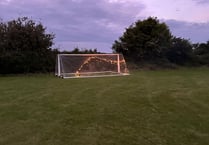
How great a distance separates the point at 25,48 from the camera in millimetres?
21766

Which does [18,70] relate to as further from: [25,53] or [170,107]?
[170,107]

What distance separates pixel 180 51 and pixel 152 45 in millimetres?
3113

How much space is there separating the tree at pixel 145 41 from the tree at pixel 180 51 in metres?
0.63

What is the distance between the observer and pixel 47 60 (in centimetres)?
2233

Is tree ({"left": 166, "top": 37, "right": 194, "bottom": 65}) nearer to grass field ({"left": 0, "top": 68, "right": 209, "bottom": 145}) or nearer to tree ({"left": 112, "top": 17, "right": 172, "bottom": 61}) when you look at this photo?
tree ({"left": 112, "top": 17, "right": 172, "bottom": 61})

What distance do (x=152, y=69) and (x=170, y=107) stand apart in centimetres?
1821

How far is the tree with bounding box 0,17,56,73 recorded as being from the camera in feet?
68.8

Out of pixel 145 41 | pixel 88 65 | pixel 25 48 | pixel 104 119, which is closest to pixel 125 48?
pixel 145 41

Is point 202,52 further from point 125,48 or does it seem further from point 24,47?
point 24,47

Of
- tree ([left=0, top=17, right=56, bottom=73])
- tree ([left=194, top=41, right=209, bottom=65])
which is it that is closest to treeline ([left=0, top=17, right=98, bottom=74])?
tree ([left=0, top=17, right=56, bottom=73])

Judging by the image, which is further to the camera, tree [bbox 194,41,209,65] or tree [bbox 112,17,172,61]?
tree [bbox 194,41,209,65]

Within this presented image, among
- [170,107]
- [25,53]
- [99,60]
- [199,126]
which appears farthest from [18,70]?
[199,126]

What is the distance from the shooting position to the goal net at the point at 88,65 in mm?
20047

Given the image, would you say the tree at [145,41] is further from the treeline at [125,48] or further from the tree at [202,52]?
the tree at [202,52]
